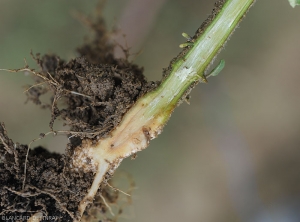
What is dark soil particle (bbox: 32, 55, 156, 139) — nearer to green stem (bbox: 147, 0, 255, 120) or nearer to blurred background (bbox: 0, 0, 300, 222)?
green stem (bbox: 147, 0, 255, 120)

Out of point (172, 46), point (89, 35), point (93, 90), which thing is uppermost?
point (89, 35)

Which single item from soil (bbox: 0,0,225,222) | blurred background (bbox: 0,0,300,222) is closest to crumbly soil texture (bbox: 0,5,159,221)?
soil (bbox: 0,0,225,222)

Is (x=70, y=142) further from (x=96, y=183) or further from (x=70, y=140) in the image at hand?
(x=96, y=183)

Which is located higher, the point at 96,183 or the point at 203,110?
the point at 203,110

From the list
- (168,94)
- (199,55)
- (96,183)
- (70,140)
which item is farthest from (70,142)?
(199,55)

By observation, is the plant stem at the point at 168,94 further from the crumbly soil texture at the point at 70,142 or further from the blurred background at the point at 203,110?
the blurred background at the point at 203,110

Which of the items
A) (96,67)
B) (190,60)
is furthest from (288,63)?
(96,67)

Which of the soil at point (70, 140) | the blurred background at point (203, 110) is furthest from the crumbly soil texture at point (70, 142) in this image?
the blurred background at point (203, 110)

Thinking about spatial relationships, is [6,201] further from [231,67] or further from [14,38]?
[231,67]
